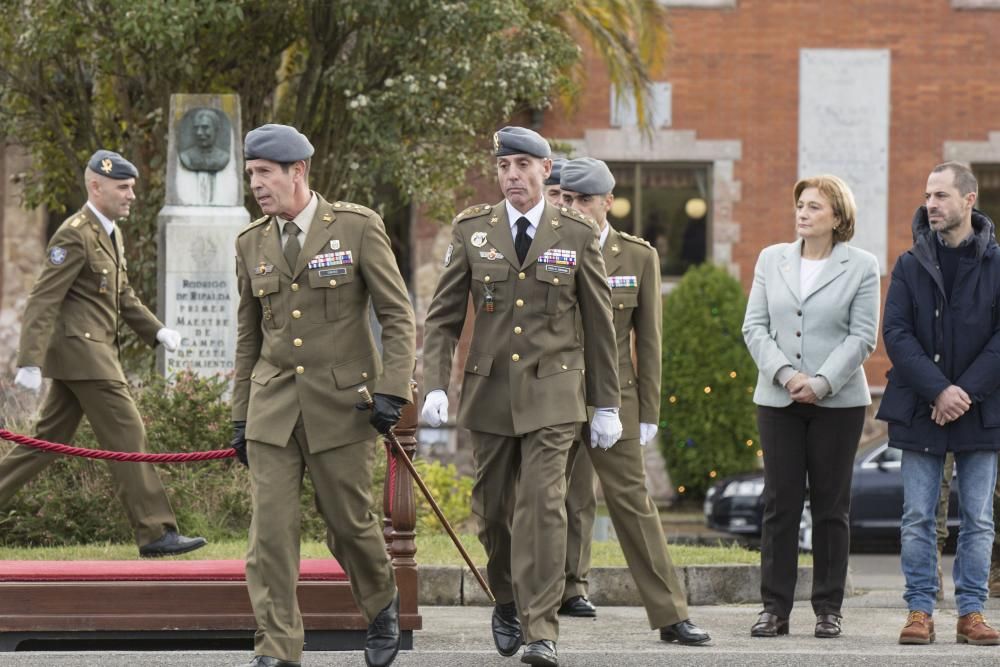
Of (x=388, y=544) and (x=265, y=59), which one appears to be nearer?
(x=388, y=544)

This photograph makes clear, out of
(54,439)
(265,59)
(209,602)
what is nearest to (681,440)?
(265,59)

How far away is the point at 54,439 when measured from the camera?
32.1 feet

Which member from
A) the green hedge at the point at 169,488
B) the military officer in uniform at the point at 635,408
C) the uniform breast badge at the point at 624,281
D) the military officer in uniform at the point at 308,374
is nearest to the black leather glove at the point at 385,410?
→ the military officer in uniform at the point at 308,374

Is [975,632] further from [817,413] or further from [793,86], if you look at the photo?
[793,86]

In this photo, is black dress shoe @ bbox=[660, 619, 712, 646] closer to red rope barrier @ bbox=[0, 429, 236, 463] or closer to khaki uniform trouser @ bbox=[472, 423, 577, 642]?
khaki uniform trouser @ bbox=[472, 423, 577, 642]

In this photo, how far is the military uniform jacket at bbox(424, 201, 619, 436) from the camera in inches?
292

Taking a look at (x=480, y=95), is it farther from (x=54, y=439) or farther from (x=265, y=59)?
(x=54, y=439)

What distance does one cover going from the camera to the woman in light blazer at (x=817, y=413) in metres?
8.45

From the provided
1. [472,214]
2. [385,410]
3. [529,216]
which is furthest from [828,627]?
[385,410]

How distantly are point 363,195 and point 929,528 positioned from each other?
1078cm

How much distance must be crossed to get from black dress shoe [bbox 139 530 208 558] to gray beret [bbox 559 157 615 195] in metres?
2.64

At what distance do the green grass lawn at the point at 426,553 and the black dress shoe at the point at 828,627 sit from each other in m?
2.08

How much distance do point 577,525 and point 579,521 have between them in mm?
22

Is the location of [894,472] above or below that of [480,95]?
below
